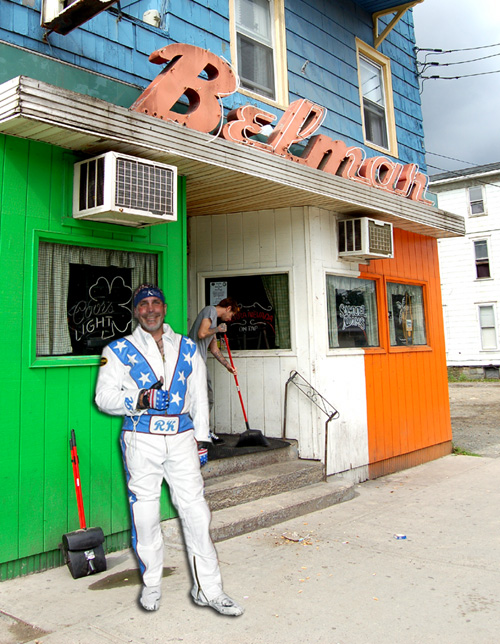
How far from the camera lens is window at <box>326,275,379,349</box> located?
7293 millimetres

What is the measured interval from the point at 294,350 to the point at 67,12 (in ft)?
13.4

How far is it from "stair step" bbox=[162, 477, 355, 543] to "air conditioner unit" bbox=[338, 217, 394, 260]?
2.68 metres

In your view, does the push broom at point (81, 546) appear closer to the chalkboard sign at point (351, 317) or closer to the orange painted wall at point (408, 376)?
the chalkboard sign at point (351, 317)

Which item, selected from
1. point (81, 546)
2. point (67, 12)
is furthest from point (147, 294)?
point (67, 12)

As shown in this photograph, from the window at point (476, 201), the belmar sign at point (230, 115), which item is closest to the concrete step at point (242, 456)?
the belmar sign at point (230, 115)

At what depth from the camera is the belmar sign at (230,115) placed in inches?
187

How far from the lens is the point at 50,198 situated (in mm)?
4414

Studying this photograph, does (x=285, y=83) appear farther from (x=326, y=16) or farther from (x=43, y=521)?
(x=43, y=521)

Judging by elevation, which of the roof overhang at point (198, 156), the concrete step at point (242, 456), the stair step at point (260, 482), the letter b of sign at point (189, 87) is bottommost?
the stair step at point (260, 482)

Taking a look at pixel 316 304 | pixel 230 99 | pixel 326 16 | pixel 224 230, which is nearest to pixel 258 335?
pixel 316 304

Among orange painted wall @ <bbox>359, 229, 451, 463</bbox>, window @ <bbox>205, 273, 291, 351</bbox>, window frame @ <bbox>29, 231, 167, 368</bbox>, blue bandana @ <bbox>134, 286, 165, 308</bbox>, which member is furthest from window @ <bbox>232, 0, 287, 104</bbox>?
blue bandana @ <bbox>134, 286, 165, 308</bbox>

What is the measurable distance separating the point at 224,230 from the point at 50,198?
3174 millimetres

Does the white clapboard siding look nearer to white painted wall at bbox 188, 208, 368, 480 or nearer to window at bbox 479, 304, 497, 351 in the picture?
window at bbox 479, 304, 497, 351

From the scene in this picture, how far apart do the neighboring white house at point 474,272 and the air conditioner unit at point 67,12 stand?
2404 cm
